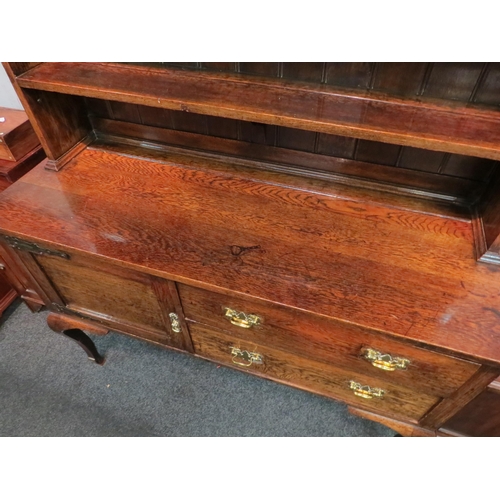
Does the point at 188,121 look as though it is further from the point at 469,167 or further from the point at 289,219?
the point at 469,167

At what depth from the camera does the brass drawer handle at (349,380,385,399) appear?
94 centimetres

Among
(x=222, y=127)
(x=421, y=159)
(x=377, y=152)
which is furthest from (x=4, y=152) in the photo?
(x=421, y=159)

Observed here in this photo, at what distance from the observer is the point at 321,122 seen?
0.79m

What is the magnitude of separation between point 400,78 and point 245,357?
817 mm

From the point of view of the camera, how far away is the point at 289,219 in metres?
0.98

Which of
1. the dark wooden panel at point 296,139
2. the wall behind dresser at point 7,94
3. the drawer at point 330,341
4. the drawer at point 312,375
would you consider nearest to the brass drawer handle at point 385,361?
the drawer at point 330,341

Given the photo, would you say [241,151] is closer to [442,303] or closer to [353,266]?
[353,266]

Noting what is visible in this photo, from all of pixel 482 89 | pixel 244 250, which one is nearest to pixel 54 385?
pixel 244 250

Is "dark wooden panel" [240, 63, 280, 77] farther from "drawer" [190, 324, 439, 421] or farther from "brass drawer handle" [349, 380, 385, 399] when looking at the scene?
"brass drawer handle" [349, 380, 385, 399]

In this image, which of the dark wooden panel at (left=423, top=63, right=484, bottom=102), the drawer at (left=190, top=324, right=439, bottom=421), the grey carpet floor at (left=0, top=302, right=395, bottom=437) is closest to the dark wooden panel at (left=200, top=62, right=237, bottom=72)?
the dark wooden panel at (left=423, top=63, right=484, bottom=102)

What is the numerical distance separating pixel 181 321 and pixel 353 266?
50 cm

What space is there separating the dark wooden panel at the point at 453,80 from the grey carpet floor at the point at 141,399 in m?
1.14

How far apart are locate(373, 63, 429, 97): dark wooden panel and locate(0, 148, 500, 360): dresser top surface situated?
289 millimetres

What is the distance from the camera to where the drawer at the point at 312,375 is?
93 cm
